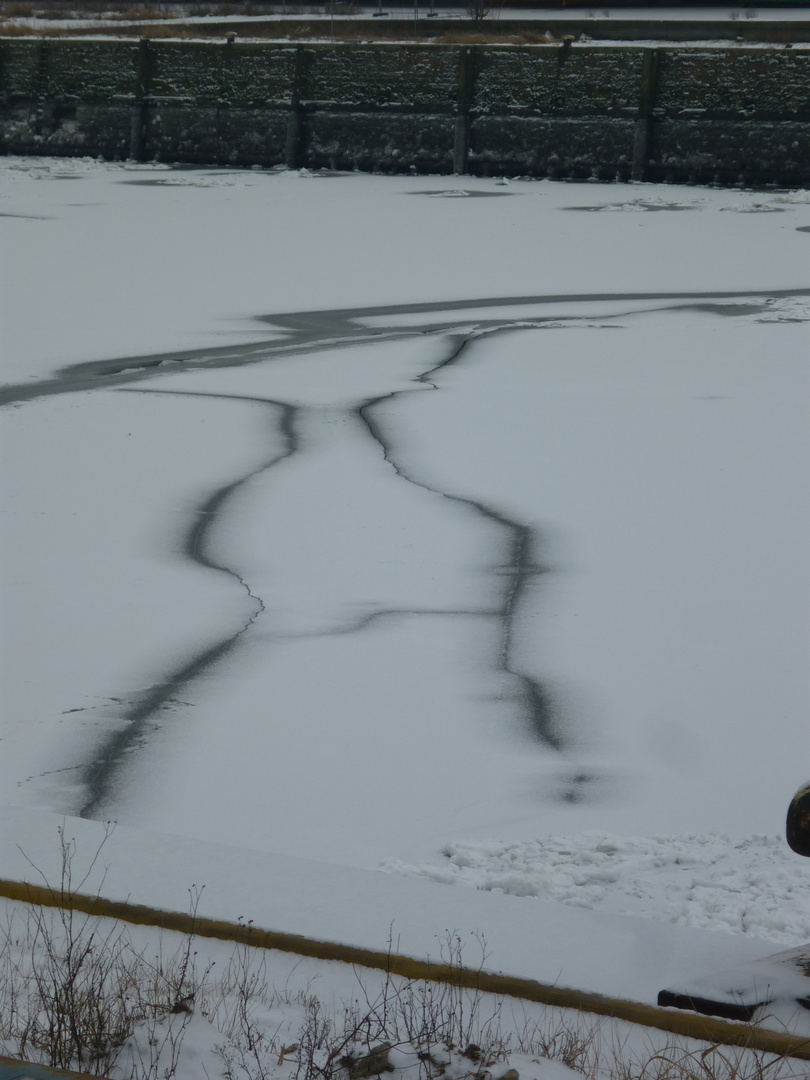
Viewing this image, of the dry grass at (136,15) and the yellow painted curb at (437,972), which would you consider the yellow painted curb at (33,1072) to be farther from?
the dry grass at (136,15)

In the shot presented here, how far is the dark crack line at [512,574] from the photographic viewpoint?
13.9ft

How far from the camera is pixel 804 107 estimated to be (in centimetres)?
1986

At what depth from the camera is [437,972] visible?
8.75 feet

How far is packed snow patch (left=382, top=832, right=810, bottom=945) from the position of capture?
313cm

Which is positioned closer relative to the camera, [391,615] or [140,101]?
[391,615]

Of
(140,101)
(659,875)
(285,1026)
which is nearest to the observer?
(285,1026)

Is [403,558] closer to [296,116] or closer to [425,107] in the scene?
[425,107]

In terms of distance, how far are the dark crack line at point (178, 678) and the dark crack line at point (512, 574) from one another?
0.81m

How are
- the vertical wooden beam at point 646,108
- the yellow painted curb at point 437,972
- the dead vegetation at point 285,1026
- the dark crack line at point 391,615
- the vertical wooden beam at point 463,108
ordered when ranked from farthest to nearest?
the vertical wooden beam at point 463,108 → the vertical wooden beam at point 646,108 → the dark crack line at point 391,615 → the yellow painted curb at point 437,972 → the dead vegetation at point 285,1026

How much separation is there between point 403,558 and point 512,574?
0.47m

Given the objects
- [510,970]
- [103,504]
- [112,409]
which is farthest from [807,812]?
[112,409]

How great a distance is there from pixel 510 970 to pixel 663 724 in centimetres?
168

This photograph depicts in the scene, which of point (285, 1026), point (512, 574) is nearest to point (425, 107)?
point (512, 574)

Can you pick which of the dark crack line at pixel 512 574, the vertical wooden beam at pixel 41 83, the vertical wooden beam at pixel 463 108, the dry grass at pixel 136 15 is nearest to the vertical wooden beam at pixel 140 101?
the vertical wooden beam at pixel 41 83
